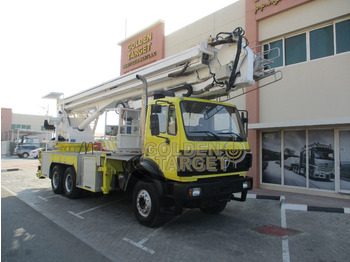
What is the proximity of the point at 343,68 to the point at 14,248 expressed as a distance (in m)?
9.52

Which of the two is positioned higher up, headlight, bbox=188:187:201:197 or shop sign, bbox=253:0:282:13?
shop sign, bbox=253:0:282:13

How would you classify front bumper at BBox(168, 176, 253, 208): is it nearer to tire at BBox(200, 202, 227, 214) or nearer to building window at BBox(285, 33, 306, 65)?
tire at BBox(200, 202, 227, 214)

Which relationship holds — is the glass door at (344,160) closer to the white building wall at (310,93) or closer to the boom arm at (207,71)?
the white building wall at (310,93)

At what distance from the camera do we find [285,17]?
9.38 metres

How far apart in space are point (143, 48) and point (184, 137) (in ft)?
36.4

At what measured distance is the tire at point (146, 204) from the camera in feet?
16.7

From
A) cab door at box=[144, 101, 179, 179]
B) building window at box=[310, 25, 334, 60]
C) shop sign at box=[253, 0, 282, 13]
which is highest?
shop sign at box=[253, 0, 282, 13]

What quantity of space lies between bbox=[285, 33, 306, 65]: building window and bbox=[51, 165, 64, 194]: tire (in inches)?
344

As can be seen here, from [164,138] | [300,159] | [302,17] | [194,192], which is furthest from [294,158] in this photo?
[164,138]

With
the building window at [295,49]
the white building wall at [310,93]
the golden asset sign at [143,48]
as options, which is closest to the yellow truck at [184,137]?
the white building wall at [310,93]

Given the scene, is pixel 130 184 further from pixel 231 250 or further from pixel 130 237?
pixel 231 250

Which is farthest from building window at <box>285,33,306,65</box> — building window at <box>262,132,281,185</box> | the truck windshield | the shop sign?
the truck windshield

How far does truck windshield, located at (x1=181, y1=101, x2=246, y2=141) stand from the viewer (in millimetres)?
4961

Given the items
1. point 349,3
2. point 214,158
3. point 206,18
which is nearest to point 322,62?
point 349,3
